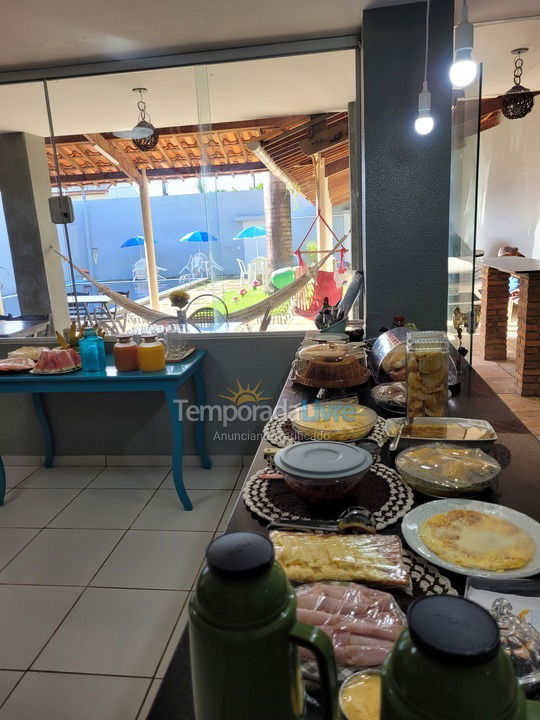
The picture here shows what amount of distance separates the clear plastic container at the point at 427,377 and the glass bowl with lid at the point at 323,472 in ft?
1.25

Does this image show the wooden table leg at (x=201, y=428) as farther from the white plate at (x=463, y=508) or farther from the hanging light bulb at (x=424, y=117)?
the white plate at (x=463, y=508)

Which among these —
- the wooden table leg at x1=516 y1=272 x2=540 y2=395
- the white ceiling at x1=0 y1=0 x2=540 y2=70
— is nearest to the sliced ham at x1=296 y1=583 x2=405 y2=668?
the white ceiling at x1=0 y1=0 x2=540 y2=70

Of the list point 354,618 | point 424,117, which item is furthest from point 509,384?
point 354,618

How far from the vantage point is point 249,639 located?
1.22ft

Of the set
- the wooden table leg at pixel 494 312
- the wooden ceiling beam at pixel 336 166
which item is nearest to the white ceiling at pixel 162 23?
the wooden ceiling beam at pixel 336 166

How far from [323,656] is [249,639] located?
56 mm

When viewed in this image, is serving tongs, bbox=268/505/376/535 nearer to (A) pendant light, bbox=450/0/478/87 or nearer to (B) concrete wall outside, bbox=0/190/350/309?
(A) pendant light, bbox=450/0/478/87

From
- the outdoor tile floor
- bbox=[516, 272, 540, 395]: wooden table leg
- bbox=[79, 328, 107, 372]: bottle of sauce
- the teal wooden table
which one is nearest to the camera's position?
the teal wooden table

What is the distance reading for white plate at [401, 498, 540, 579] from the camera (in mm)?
703

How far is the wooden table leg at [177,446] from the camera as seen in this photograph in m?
2.34

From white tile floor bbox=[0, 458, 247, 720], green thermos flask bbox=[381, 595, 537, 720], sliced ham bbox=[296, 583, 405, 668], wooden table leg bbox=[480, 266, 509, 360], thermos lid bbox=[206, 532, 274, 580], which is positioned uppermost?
thermos lid bbox=[206, 532, 274, 580]

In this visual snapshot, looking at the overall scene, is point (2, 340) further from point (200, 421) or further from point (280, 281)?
point (280, 281)

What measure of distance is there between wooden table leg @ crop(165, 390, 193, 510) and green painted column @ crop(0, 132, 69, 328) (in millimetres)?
1075

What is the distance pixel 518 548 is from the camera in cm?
74
